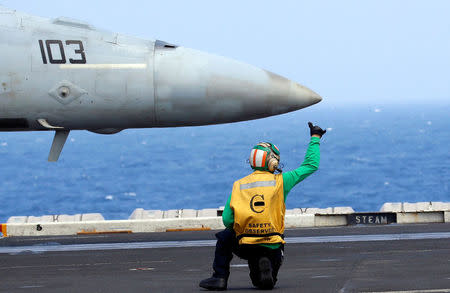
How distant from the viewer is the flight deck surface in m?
11.1

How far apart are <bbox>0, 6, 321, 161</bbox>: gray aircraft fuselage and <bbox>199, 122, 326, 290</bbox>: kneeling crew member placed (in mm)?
4003

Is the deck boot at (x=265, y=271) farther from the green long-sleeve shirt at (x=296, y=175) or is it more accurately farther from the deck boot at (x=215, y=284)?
the deck boot at (x=215, y=284)

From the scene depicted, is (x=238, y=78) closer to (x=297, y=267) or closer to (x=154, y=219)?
(x=297, y=267)

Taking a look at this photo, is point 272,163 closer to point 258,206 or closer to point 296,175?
point 296,175

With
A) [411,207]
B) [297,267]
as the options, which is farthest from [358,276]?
[411,207]

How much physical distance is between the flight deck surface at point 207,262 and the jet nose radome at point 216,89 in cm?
242

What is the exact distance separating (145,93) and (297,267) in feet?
12.1

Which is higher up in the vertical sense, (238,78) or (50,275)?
(238,78)

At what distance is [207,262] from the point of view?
45.9 ft

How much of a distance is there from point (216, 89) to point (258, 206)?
14.7 feet

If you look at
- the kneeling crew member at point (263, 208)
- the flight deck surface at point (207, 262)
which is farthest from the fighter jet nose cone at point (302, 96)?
the kneeling crew member at point (263, 208)

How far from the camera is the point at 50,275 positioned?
12.9 metres

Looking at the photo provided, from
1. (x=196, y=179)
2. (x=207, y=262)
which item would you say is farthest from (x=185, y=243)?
A: (x=196, y=179)

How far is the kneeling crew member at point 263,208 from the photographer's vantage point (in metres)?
9.95
